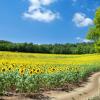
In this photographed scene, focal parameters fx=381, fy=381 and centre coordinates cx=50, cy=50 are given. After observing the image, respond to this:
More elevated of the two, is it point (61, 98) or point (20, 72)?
point (20, 72)

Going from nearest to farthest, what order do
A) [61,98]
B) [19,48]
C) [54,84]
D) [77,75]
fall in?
[61,98] → [54,84] → [77,75] → [19,48]

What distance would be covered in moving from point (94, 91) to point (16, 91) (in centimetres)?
570

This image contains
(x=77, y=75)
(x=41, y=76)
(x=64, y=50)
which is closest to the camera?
(x=41, y=76)

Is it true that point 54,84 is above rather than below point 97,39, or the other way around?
below

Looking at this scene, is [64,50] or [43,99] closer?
[43,99]

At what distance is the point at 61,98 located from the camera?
15234mm

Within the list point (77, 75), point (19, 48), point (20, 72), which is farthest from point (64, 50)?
point (20, 72)

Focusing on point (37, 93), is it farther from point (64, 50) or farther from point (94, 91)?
point (64, 50)

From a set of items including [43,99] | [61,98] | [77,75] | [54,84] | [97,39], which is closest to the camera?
[43,99]

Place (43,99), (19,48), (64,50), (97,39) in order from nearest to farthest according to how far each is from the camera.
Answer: (43,99) → (97,39) → (19,48) → (64,50)

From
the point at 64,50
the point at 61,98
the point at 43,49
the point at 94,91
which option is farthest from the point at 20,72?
the point at 64,50

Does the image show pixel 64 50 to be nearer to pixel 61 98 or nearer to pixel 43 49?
pixel 43 49

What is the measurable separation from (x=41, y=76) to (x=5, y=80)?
9.19ft

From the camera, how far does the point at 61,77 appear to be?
19.5 m
